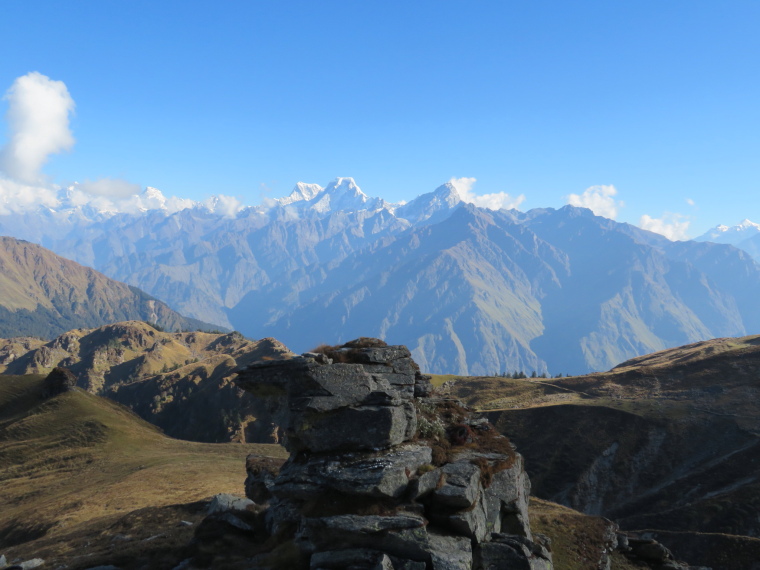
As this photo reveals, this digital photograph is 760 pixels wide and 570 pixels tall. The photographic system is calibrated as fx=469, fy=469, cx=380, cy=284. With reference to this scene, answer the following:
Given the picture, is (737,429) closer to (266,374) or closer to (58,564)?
(266,374)

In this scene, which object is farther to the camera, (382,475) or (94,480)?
(94,480)

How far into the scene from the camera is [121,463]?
2569 inches

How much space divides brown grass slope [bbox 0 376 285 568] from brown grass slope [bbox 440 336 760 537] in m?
47.2

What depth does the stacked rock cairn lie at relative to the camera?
20297 millimetres

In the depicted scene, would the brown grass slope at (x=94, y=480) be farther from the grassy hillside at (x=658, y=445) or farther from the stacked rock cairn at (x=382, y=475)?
the grassy hillside at (x=658, y=445)

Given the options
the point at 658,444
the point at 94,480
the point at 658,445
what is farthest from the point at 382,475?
the point at 658,444

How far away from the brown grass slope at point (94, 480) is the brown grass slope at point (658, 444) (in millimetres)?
47151

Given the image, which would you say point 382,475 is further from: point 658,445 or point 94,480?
point 658,445

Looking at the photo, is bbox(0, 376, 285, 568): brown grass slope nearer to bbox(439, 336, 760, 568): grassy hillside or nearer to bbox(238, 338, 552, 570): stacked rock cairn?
bbox(238, 338, 552, 570): stacked rock cairn

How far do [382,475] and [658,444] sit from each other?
73.6m

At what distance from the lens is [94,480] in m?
56.8

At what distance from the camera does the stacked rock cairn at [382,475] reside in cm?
2030

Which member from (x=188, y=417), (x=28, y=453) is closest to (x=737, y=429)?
(x=28, y=453)

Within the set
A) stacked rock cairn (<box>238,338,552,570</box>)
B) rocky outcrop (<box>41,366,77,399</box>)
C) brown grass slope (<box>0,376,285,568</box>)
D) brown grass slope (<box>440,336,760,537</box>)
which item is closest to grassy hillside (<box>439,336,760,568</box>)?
brown grass slope (<box>440,336,760,537</box>)
